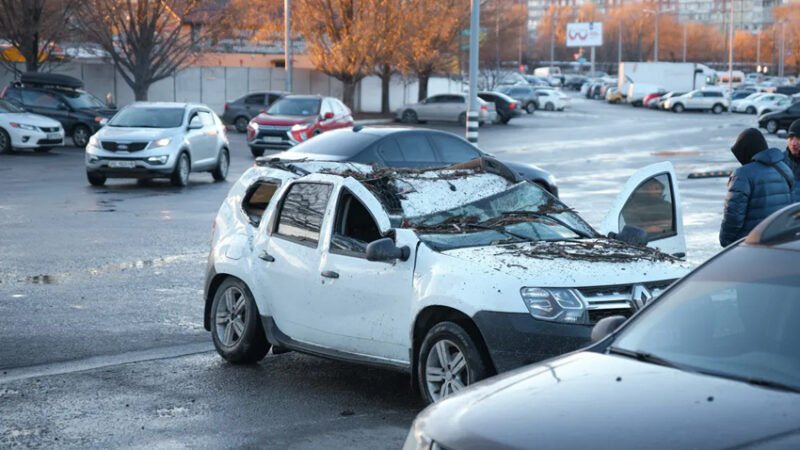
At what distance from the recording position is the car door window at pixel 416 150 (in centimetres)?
1722

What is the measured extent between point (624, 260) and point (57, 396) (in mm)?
3780

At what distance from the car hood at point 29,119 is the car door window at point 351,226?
24413 mm

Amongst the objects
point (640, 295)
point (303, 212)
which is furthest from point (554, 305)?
point (303, 212)

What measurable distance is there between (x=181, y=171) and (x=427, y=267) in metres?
16.3

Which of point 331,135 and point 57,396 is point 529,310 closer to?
point 57,396

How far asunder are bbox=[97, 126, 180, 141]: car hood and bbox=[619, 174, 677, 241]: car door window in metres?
14.6

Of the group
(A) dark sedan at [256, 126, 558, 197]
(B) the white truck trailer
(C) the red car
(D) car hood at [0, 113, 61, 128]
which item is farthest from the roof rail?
(B) the white truck trailer

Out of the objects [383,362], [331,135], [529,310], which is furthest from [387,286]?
[331,135]

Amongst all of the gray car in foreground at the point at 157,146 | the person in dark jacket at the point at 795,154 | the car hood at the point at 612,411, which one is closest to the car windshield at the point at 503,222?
the person in dark jacket at the point at 795,154

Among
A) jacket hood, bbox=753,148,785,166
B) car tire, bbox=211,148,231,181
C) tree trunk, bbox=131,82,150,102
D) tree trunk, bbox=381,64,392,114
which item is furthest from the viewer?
tree trunk, bbox=381,64,392,114

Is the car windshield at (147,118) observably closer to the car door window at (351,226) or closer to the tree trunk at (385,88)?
the car door window at (351,226)

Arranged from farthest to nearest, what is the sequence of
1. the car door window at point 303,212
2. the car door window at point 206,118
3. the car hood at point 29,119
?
the car hood at point 29,119
the car door window at point 206,118
the car door window at point 303,212

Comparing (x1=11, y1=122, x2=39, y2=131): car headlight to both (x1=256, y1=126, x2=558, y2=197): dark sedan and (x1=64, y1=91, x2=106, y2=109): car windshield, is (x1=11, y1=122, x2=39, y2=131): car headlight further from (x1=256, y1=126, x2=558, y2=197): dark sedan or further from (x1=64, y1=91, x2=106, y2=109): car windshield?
(x1=256, y1=126, x2=558, y2=197): dark sedan

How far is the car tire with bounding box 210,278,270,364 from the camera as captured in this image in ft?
28.0
